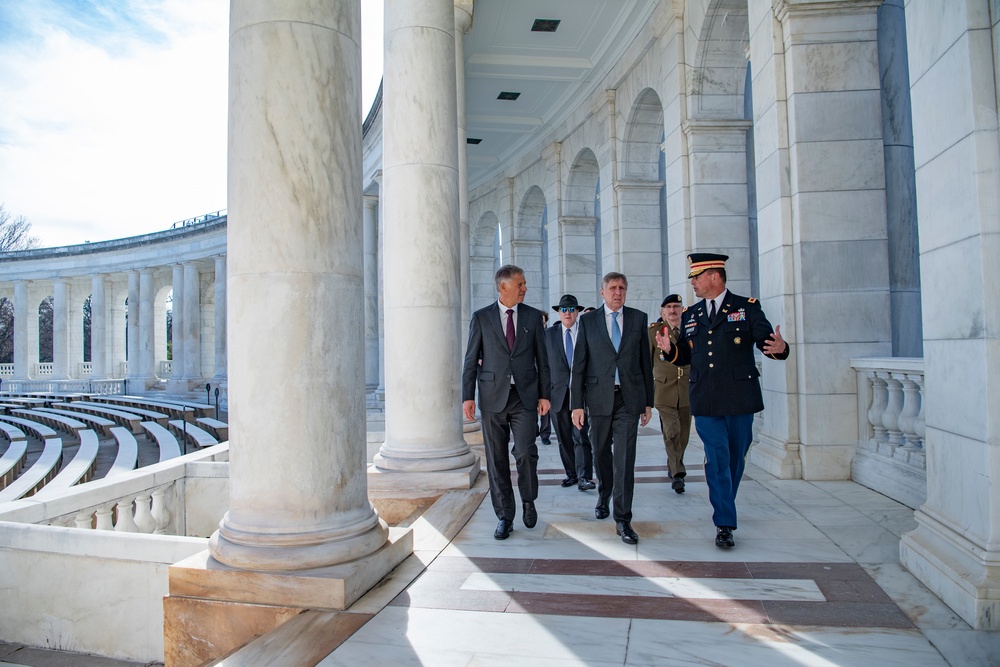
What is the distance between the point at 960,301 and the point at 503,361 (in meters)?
6.19

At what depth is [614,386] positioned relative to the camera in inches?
443

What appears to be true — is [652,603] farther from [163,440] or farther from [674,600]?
[163,440]

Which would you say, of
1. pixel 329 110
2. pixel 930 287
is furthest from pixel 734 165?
pixel 329 110

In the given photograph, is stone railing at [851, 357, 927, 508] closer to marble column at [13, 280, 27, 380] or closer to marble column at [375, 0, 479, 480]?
marble column at [375, 0, 479, 480]

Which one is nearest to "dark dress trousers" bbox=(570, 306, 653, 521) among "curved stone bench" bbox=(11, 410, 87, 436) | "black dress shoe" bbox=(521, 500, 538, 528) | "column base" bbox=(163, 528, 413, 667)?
"black dress shoe" bbox=(521, 500, 538, 528)

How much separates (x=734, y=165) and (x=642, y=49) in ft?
25.6

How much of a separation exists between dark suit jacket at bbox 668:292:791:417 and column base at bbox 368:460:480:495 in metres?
5.79

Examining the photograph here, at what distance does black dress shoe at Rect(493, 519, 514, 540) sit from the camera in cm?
1089

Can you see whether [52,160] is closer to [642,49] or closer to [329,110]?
[642,49]

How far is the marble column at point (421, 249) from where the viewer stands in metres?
14.7

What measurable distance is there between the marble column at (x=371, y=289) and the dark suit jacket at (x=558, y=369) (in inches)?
1143

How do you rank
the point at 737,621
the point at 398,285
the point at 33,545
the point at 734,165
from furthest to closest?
the point at 734,165 → the point at 398,285 → the point at 33,545 → the point at 737,621

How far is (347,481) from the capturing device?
8.70 metres

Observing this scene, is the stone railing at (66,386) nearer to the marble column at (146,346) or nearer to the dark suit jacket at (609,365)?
the marble column at (146,346)
